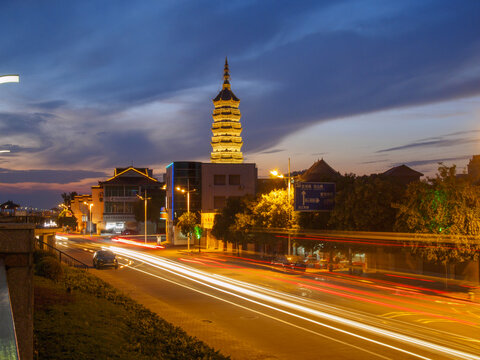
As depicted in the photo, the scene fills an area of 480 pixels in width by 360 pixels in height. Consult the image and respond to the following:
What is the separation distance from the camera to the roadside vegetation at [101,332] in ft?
34.2

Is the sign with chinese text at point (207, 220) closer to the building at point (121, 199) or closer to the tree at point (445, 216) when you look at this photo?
the tree at point (445, 216)

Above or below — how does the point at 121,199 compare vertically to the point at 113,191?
below

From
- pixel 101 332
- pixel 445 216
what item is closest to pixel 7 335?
pixel 101 332

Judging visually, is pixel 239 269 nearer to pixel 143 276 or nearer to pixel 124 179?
pixel 143 276

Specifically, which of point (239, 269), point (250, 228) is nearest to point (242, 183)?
point (250, 228)

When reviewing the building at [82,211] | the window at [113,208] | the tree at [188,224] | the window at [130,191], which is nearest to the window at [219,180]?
the tree at [188,224]

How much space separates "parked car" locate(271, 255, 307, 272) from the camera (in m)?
41.5

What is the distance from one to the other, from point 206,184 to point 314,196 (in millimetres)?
45514

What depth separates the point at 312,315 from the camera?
68.1 ft

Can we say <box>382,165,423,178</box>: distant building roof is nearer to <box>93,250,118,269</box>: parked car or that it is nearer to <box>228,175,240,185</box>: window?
<box>228,175,240,185</box>: window

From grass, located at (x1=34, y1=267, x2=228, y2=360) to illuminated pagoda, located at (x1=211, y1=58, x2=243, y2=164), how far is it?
365 feet

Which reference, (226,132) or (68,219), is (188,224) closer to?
(226,132)

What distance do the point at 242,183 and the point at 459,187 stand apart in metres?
53.8

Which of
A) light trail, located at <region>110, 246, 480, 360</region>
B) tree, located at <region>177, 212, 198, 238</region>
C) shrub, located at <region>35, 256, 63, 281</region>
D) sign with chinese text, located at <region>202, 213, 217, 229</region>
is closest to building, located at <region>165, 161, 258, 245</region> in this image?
sign with chinese text, located at <region>202, 213, 217, 229</region>
